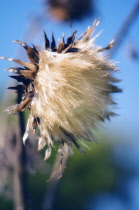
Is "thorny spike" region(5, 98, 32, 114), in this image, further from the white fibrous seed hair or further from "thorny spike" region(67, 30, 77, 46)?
"thorny spike" region(67, 30, 77, 46)

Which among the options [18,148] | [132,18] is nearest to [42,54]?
[18,148]

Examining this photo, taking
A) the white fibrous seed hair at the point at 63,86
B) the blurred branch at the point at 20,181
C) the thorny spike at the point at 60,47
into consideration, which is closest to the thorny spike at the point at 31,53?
the white fibrous seed hair at the point at 63,86

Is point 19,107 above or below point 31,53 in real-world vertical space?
below

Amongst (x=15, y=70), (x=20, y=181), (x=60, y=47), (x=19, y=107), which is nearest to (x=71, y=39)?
(x=60, y=47)

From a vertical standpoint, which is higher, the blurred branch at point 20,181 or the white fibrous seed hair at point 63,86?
the white fibrous seed hair at point 63,86

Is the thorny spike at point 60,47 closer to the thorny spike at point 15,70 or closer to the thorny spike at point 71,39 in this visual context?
the thorny spike at point 71,39

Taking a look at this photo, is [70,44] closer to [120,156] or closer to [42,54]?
[42,54]

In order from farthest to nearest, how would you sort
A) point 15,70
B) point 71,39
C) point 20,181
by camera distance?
point 20,181 → point 71,39 → point 15,70

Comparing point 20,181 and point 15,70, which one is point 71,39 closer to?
point 15,70
